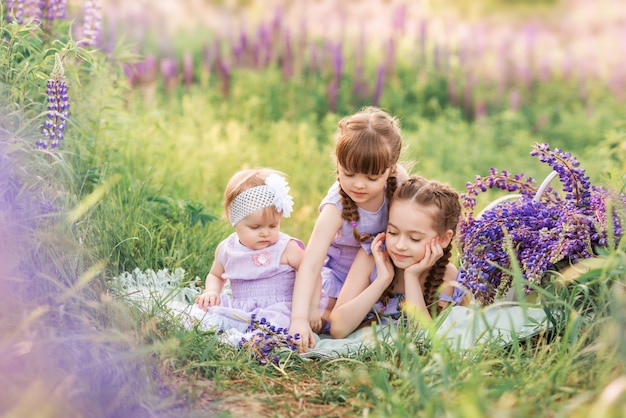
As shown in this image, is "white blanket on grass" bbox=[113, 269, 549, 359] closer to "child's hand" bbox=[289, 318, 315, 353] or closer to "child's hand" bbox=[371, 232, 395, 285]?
"child's hand" bbox=[289, 318, 315, 353]

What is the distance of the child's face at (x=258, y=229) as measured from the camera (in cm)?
344

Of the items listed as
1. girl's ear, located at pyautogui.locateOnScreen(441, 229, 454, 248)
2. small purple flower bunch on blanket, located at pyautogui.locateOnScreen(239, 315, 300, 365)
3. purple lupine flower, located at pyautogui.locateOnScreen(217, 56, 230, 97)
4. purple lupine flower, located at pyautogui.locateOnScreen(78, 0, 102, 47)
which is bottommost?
purple lupine flower, located at pyautogui.locateOnScreen(217, 56, 230, 97)

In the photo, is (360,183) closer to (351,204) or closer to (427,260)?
(351,204)

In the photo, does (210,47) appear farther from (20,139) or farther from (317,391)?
(317,391)

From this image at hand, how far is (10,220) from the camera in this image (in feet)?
9.41

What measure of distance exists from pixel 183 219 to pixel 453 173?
2759 millimetres

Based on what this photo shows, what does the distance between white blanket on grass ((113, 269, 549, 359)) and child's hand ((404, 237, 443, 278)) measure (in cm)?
22

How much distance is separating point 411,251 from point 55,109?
1.60m

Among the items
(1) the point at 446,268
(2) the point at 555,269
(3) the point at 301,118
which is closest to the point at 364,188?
(1) the point at 446,268

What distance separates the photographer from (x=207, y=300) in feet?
11.3

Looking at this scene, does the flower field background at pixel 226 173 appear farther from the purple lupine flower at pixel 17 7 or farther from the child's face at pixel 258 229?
the child's face at pixel 258 229

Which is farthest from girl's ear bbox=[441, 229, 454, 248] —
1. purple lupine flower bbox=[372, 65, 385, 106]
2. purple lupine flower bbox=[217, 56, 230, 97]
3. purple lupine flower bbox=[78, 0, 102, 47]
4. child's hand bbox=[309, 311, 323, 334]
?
purple lupine flower bbox=[217, 56, 230, 97]

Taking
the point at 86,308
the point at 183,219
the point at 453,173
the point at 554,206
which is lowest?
the point at 453,173

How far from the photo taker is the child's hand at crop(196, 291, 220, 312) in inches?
135
